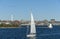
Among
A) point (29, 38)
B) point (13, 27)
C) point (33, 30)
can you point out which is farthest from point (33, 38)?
point (13, 27)

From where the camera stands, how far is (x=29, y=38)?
2864 inches

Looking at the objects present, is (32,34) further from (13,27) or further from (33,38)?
(13,27)

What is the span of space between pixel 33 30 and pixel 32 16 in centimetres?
442

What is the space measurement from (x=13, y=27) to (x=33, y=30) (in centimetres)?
12063

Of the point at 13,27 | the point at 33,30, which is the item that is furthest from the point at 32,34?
the point at 13,27

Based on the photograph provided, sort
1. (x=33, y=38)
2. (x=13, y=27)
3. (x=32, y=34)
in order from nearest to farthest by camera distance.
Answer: (x=33, y=38), (x=32, y=34), (x=13, y=27)

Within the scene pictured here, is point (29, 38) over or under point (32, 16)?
under

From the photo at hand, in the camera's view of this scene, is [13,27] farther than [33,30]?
Yes

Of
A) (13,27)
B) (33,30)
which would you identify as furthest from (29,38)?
(13,27)

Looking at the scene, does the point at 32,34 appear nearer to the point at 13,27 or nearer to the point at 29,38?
the point at 29,38

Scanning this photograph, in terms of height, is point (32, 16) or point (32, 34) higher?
point (32, 16)

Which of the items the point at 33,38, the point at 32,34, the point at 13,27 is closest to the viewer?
the point at 33,38

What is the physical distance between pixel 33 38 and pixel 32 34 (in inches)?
207

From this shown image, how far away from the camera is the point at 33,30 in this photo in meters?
79.0
